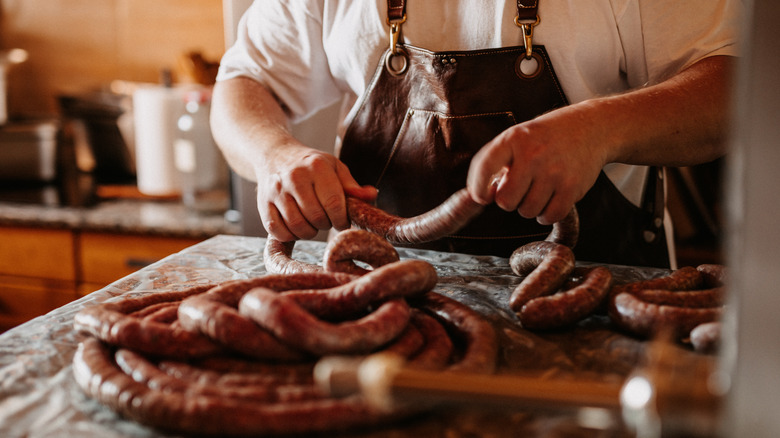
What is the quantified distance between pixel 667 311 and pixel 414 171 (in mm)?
834

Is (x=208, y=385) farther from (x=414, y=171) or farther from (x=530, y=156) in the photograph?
(x=414, y=171)

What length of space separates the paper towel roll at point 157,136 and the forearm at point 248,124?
1.16 m

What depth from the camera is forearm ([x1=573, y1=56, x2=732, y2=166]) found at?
54.5 inches

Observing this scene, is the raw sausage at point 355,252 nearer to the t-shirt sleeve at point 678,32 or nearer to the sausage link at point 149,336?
the sausage link at point 149,336

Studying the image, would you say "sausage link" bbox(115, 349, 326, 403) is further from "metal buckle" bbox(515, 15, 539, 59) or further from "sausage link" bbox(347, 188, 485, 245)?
"metal buckle" bbox(515, 15, 539, 59)

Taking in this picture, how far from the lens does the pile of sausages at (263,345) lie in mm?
763

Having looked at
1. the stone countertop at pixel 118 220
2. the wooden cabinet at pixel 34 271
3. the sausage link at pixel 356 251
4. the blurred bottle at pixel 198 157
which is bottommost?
the wooden cabinet at pixel 34 271

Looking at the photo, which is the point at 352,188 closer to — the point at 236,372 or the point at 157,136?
the point at 236,372

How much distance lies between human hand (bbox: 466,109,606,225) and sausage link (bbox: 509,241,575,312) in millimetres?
79

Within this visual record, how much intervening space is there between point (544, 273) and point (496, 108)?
612 millimetres

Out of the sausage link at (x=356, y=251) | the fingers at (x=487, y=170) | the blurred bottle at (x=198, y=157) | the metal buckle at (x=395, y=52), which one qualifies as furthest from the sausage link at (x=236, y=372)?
the blurred bottle at (x=198, y=157)

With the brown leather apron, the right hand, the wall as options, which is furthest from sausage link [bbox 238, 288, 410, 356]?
the wall

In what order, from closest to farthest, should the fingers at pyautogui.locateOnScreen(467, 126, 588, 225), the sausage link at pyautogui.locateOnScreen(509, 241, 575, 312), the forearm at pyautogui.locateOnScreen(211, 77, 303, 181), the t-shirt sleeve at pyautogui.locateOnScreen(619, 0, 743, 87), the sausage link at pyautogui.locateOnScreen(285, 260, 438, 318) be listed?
the sausage link at pyautogui.locateOnScreen(285, 260, 438, 318)
the sausage link at pyautogui.locateOnScreen(509, 241, 575, 312)
the fingers at pyautogui.locateOnScreen(467, 126, 588, 225)
the t-shirt sleeve at pyautogui.locateOnScreen(619, 0, 743, 87)
the forearm at pyautogui.locateOnScreen(211, 77, 303, 181)

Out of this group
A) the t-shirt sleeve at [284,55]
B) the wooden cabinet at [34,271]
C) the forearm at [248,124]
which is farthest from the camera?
the wooden cabinet at [34,271]
